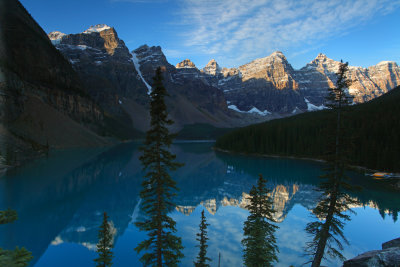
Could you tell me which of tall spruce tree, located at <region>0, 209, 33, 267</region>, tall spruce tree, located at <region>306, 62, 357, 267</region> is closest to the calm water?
tall spruce tree, located at <region>306, 62, 357, 267</region>

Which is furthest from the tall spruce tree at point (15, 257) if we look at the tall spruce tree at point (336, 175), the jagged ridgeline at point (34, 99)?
the jagged ridgeline at point (34, 99)

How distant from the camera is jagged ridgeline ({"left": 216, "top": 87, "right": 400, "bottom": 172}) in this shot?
207 ft

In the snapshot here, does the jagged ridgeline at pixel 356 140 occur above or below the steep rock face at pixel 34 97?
below

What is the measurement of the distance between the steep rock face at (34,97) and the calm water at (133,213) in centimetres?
2723

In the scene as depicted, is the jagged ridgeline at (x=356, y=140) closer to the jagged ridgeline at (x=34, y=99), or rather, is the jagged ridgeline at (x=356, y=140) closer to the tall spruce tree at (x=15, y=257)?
the tall spruce tree at (x=15, y=257)

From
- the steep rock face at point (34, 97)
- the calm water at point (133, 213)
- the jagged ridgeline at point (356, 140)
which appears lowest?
the calm water at point (133, 213)

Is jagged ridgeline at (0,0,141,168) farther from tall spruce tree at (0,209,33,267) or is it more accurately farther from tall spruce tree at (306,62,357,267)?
tall spruce tree at (306,62,357,267)

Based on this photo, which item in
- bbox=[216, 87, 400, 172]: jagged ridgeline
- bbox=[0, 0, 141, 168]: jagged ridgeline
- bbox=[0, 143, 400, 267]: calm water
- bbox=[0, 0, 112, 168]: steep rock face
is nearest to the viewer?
bbox=[0, 143, 400, 267]: calm water

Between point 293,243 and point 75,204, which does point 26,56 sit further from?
point 293,243

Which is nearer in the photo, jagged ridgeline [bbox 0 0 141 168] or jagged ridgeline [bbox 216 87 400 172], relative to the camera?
jagged ridgeline [bbox 216 87 400 172]

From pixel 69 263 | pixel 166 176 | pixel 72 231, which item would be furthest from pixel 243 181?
pixel 166 176

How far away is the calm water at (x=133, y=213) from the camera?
2115 cm

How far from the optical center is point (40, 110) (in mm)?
111062

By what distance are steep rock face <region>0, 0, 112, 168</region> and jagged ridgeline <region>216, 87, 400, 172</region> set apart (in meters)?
75.1
